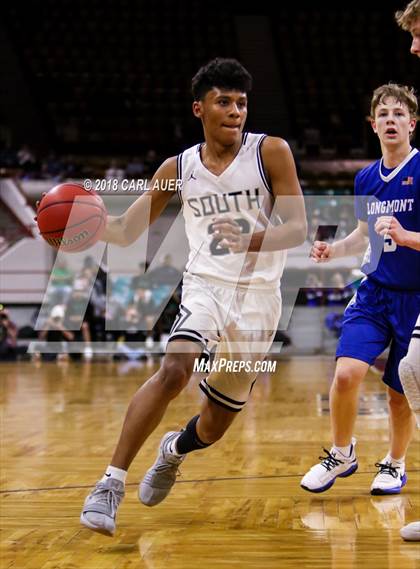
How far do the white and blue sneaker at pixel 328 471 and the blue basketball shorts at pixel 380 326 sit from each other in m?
0.41

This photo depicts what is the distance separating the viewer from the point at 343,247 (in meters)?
4.13

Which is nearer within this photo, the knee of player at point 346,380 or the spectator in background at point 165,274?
the knee of player at point 346,380

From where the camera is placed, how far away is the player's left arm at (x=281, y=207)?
11.5ft

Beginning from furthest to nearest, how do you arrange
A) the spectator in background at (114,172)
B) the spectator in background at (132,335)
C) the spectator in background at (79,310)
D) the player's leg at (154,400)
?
1. the spectator in background at (114,172)
2. the spectator in background at (132,335)
3. the spectator in background at (79,310)
4. the player's leg at (154,400)

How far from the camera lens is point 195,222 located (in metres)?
3.75

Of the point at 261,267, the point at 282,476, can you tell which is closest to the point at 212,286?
the point at 261,267

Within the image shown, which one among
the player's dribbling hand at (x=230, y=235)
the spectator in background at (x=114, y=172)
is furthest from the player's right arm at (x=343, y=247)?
the spectator in background at (x=114, y=172)

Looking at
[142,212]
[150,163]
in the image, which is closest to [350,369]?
[142,212]

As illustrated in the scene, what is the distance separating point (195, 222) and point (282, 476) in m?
1.63

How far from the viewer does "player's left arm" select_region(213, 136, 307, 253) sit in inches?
138

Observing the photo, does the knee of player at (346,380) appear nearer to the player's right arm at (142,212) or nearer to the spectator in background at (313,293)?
the player's right arm at (142,212)

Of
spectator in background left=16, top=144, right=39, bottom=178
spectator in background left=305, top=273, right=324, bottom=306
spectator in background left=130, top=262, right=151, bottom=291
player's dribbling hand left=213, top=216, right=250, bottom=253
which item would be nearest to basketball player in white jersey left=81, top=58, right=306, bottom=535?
player's dribbling hand left=213, top=216, right=250, bottom=253

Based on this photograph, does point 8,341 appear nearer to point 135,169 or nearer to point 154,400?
point 135,169

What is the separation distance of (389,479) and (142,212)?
5.72ft
